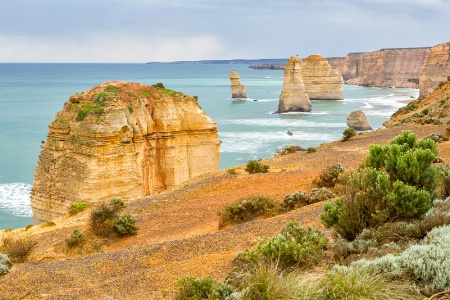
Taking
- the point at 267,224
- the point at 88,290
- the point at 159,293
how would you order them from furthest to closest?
the point at 267,224, the point at 88,290, the point at 159,293

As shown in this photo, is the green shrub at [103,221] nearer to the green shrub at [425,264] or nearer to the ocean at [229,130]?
the green shrub at [425,264]

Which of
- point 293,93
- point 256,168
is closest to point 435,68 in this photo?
point 293,93

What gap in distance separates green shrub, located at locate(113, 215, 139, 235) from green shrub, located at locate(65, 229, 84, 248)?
965 mm

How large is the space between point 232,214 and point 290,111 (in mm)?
60676

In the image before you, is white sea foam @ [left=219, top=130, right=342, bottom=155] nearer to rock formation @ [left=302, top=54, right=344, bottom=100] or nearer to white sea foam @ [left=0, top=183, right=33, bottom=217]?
white sea foam @ [left=0, top=183, right=33, bottom=217]

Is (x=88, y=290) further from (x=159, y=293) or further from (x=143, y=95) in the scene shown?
(x=143, y=95)

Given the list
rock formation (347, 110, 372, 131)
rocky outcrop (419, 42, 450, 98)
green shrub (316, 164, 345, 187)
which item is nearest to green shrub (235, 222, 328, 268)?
green shrub (316, 164, 345, 187)

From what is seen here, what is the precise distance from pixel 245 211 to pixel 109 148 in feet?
30.7

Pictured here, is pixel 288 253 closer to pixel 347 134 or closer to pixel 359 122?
pixel 347 134

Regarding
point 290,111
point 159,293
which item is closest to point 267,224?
point 159,293

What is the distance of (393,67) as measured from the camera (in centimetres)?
13675

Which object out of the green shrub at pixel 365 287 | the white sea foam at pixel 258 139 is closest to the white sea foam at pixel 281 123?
the white sea foam at pixel 258 139

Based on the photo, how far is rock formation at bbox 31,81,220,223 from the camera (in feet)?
65.7

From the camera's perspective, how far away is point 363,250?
21.6 feet
